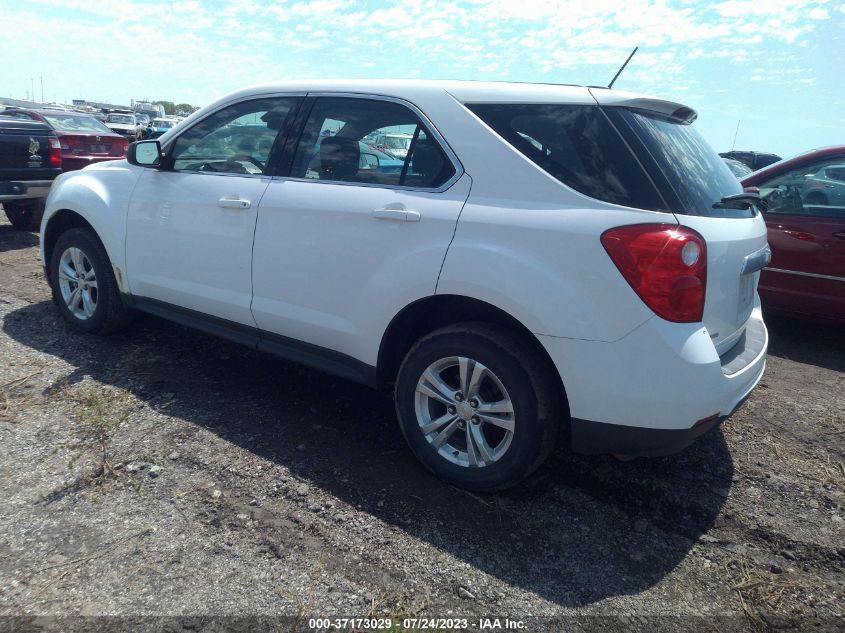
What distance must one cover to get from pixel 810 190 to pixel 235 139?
4391 millimetres

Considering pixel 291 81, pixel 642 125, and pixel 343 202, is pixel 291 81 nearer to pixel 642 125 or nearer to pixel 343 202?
pixel 343 202

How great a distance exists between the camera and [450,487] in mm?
3043

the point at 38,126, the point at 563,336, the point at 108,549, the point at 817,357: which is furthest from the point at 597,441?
the point at 38,126

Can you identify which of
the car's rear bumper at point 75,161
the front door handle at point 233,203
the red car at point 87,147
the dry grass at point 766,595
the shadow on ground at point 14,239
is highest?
the front door handle at point 233,203

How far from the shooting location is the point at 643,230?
2.48 metres

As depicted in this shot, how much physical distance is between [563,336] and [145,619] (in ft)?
5.94

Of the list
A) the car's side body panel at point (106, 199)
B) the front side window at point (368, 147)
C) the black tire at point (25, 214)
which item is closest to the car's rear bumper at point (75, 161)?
the black tire at point (25, 214)

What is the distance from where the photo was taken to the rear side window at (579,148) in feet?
8.56

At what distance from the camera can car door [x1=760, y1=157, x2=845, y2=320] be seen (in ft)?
16.2

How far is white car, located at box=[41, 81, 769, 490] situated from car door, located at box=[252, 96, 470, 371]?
0.04 feet

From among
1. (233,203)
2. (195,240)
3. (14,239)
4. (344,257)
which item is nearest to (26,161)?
(14,239)

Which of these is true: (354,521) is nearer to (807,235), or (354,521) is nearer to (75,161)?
(807,235)

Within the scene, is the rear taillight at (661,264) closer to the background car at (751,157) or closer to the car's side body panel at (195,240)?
the car's side body panel at (195,240)

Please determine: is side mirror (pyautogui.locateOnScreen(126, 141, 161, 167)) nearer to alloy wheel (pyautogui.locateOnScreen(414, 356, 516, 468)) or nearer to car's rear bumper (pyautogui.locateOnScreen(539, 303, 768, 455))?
alloy wheel (pyautogui.locateOnScreen(414, 356, 516, 468))
